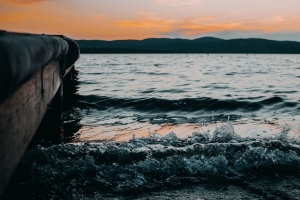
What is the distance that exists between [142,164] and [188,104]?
655 cm

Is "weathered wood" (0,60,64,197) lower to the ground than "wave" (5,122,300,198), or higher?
higher

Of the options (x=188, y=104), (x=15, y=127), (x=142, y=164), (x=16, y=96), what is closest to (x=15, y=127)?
(x=15, y=127)

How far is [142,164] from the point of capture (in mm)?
4020

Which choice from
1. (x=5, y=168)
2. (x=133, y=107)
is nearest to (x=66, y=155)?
(x=5, y=168)

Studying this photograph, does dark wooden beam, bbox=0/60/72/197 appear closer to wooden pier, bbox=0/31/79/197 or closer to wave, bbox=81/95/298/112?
wooden pier, bbox=0/31/79/197

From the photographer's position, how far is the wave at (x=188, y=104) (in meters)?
9.78

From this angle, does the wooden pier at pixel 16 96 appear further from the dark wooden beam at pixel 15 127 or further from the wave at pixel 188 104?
the wave at pixel 188 104

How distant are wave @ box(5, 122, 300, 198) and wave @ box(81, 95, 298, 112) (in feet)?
15.5

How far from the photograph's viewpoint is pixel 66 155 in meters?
4.46

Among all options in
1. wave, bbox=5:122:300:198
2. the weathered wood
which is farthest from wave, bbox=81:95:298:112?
the weathered wood

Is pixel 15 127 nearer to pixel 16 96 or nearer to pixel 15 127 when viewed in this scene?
pixel 15 127

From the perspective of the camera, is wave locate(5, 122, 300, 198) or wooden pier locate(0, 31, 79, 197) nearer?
wooden pier locate(0, 31, 79, 197)

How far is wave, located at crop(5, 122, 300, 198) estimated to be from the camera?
3523 mm

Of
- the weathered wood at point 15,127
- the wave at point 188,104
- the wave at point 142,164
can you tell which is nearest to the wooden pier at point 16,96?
the weathered wood at point 15,127
